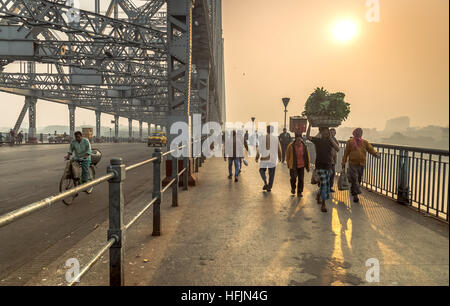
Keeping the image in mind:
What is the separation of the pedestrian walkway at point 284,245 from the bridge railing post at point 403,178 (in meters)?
0.31

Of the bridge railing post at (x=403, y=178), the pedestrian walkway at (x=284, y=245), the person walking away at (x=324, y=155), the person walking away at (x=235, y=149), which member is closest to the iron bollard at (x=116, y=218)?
the pedestrian walkway at (x=284, y=245)

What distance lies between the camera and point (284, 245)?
4.77 metres

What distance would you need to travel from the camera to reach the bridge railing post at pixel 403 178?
25.0ft

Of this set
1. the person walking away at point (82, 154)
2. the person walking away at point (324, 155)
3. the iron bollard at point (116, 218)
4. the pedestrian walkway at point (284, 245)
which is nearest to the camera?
the iron bollard at point (116, 218)

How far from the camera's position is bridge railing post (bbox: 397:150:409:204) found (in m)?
7.61

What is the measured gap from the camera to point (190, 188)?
9938mm

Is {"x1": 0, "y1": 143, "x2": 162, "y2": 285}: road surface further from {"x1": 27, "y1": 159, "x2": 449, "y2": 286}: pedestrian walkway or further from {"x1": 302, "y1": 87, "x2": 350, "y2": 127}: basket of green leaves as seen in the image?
{"x1": 302, "y1": 87, "x2": 350, "y2": 127}: basket of green leaves

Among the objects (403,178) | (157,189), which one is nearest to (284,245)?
(157,189)

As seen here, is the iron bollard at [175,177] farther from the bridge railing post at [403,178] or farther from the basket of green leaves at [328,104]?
the basket of green leaves at [328,104]

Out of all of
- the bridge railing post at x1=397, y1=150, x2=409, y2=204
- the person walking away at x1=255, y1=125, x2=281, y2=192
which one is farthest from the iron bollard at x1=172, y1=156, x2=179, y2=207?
the bridge railing post at x1=397, y1=150, x2=409, y2=204

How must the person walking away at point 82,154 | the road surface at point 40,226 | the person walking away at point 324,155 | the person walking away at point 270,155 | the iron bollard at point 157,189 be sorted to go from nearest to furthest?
the road surface at point 40,226 < the iron bollard at point 157,189 < the person walking away at point 324,155 < the person walking away at point 82,154 < the person walking away at point 270,155

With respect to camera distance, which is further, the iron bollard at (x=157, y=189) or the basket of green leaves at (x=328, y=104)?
the basket of green leaves at (x=328, y=104)

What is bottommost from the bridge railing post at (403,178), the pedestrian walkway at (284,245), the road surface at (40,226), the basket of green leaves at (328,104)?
the road surface at (40,226)
